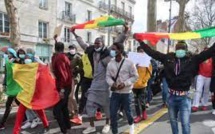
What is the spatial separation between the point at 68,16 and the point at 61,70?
34753 millimetres

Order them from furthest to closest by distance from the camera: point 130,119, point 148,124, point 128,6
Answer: point 128,6 < point 148,124 < point 130,119

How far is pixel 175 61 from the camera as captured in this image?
19.1ft

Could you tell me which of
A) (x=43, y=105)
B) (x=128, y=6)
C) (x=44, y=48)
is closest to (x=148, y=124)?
(x=43, y=105)

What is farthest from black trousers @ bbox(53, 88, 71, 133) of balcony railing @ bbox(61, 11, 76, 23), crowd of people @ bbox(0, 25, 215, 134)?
balcony railing @ bbox(61, 11, 76, 23)

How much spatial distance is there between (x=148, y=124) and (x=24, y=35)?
26.4 meters

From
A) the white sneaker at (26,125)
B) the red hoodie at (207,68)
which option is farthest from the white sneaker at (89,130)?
the red hoodie at (207,68)

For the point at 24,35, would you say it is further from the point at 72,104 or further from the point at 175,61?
the point at 175,61

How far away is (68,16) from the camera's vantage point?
4097cm

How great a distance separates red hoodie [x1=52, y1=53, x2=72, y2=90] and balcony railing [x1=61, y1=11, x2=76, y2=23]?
33.0 m

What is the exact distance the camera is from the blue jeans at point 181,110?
18.8 feet

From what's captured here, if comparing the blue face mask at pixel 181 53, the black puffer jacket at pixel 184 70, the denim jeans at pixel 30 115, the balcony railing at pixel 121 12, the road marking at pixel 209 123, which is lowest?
the road marking at pixel 209 123

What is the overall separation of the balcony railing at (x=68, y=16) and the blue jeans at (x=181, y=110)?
1354 inches

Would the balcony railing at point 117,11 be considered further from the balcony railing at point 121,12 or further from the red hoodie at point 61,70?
the red hoodie at point 61,70

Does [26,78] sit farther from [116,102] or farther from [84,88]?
[116,102]
